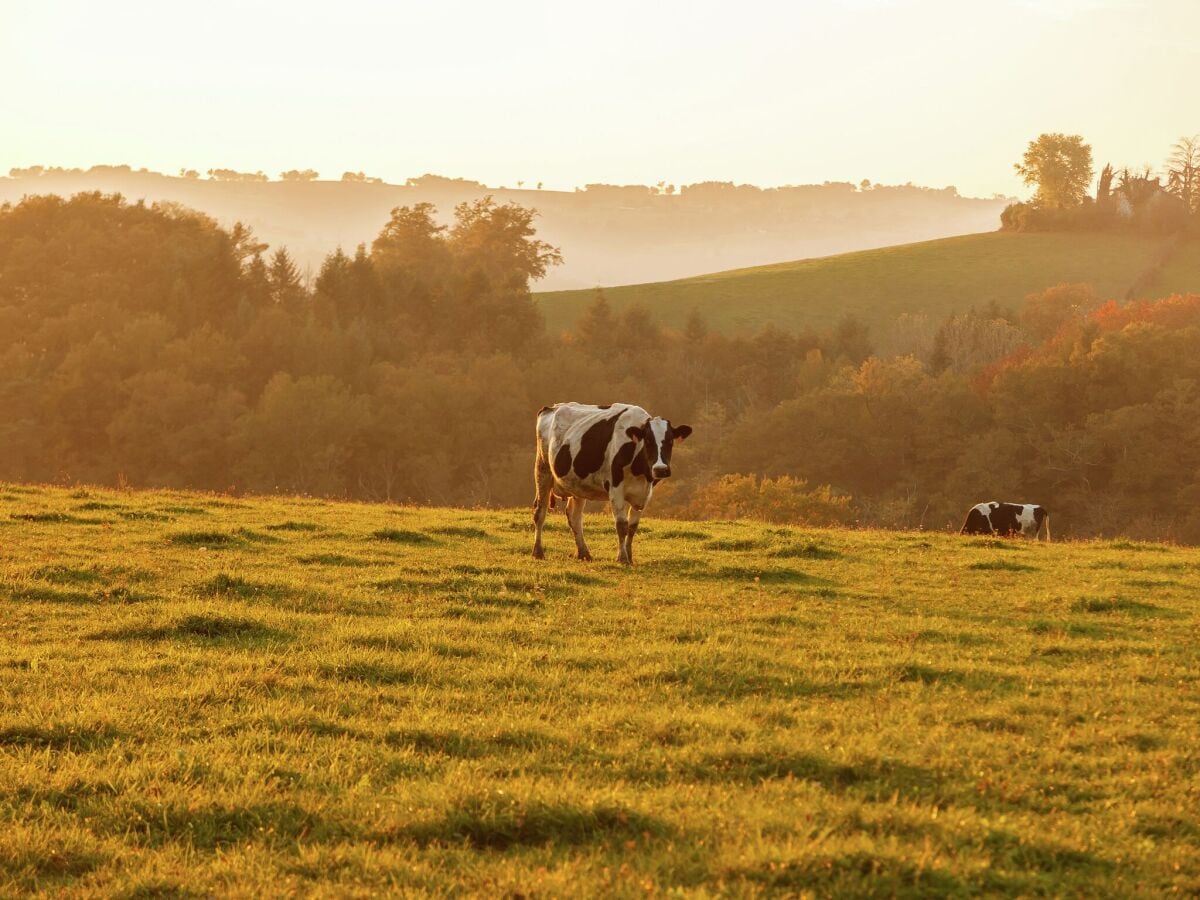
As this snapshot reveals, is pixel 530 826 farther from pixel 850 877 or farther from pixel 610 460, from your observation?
pixel 610 460

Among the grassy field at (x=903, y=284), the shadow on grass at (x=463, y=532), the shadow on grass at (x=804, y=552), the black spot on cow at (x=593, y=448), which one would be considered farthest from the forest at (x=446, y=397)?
the black spot on cow at (x=593, y=448)

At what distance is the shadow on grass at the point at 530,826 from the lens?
23.1ft

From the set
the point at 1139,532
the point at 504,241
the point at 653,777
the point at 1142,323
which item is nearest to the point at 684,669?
the point at 653,777

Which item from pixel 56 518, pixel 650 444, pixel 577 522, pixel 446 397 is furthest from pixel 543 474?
pixel 446 397

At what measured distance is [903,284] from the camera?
129375mm

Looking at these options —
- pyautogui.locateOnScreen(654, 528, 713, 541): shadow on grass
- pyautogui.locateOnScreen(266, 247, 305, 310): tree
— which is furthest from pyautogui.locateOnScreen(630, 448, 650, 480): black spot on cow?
pyautogui.locateOnScreen(266, 247, 305, 310): tree

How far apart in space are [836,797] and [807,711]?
2.23 metres

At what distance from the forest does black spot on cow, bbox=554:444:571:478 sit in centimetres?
3380

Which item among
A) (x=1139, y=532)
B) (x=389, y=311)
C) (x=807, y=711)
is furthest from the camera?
(x=389, y=311)

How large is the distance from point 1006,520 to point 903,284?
3846 inches

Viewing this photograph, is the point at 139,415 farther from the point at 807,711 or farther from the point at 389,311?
the point at 807,711

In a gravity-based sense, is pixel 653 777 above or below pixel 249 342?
below

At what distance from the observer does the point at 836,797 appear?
25.3ft

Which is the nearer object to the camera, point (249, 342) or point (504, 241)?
point (249, 342)
